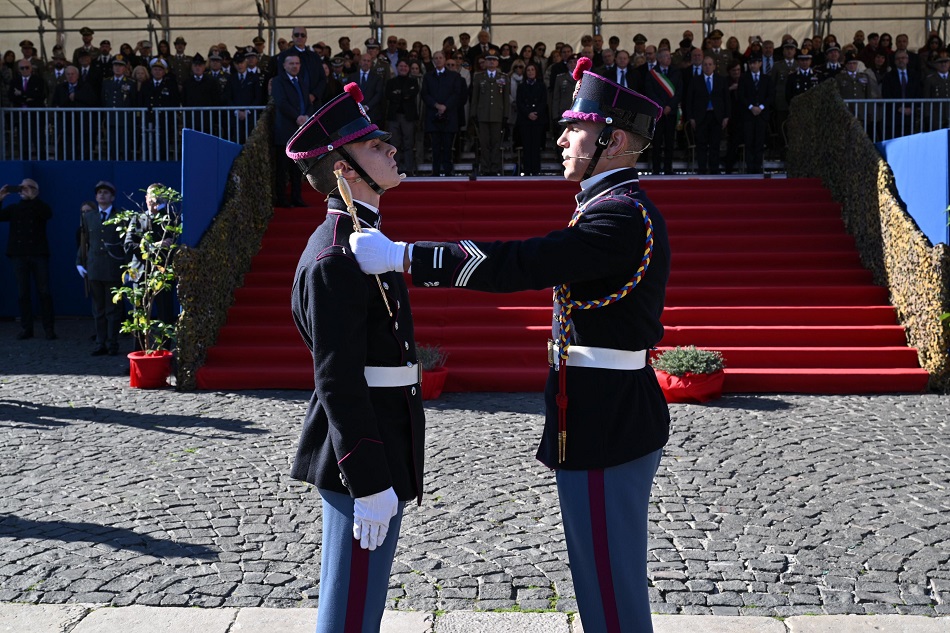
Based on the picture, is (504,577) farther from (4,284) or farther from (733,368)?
(4,284)

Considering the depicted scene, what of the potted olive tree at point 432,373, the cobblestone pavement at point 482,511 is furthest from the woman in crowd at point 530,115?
the cobblestone pavement at point 482,511

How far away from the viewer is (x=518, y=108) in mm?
14953

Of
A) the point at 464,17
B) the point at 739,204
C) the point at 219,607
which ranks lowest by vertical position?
the point at 219,607

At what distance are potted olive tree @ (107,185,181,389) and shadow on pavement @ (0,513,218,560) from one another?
413cm

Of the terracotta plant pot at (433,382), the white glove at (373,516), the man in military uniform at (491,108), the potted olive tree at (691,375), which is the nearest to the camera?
the white glove at (373,516)

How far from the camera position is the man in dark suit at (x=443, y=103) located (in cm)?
1457

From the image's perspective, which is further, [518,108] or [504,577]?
[518,108]

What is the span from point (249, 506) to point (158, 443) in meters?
1.82

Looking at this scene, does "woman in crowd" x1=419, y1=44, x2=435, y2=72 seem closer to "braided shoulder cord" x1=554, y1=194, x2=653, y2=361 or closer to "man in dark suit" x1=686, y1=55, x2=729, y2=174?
"man in dark suit" x1=686, y1=55, x2=729, y2=174

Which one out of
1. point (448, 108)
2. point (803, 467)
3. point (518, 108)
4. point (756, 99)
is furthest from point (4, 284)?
point (803, 467)

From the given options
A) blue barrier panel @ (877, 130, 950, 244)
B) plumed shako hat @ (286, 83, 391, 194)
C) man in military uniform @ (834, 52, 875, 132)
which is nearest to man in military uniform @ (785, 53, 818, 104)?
man in military uniform @ (834, 52, 875, 132)

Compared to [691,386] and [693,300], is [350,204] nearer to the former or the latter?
[691,386]

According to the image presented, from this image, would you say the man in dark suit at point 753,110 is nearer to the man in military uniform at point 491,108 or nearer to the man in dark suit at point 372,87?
the man in military uniform at point 491,108

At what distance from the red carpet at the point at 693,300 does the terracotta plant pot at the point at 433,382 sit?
42cm
